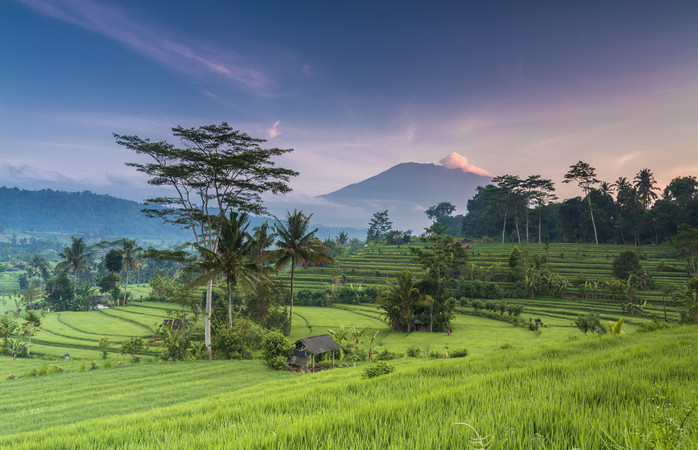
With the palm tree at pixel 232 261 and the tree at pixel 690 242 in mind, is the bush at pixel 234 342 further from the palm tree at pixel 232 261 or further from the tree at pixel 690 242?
the tree at pixel 690 242

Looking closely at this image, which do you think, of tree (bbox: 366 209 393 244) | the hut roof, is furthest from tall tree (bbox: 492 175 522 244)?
the hut roof

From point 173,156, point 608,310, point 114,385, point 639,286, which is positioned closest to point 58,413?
point 114,385

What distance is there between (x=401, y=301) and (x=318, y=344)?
51.1 feet

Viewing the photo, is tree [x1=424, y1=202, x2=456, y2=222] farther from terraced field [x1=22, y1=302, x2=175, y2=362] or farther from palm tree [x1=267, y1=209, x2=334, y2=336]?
palm tree [x1=267, y1=209, x2=334, y2=336]

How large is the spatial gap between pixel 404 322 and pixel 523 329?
38.5 feet

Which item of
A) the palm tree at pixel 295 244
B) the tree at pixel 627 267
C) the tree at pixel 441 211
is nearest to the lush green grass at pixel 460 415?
the palm tree at pixel 295 244

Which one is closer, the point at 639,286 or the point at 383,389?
the point at 383,389

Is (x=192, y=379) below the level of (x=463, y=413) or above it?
below

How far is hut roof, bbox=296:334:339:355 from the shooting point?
1769 centimetres

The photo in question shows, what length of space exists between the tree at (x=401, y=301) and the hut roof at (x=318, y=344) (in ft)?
43.3

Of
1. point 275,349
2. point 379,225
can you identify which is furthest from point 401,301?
point 379,225

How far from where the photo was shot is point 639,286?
139ft

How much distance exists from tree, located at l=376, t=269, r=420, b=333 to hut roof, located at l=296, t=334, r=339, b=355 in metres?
Answer: 13.2

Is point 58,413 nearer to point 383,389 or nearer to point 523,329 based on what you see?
point 383,389
